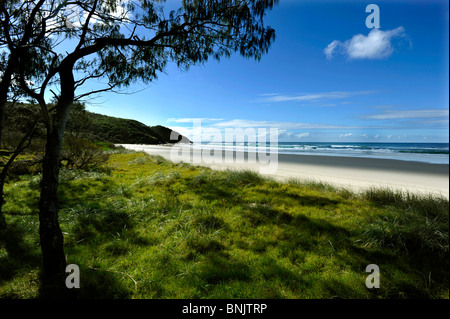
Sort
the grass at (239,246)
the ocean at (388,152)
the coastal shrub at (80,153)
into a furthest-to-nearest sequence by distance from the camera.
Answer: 1. the ocean at (388,152)
2. the coastal shrub at (80,153)
3. the grass at (239,246)

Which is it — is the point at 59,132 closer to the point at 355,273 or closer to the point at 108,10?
the point at 108,10

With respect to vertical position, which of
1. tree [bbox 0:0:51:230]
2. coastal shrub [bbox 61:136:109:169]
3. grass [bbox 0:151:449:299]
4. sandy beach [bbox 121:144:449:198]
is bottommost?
grass [bbox 0:151:449:299]

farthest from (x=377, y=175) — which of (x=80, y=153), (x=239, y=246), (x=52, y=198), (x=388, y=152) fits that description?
(x=388, y=152)

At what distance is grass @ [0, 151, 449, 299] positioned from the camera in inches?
92.0

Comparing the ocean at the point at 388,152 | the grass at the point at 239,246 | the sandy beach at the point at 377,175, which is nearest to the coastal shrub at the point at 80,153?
the grass at the point at 239,246

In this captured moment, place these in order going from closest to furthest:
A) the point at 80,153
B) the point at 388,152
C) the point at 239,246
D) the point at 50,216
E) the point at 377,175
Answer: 1. the point at 50,216
2. the point at 239,246
3. the point at 80,153
4. the point at 377,175
5. the point at 388,152

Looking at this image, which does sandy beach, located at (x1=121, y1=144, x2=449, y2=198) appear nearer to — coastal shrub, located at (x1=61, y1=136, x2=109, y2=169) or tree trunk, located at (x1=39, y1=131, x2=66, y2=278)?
coastal shrub, located at (x1=61, y1=136, x2=109, y2=169)

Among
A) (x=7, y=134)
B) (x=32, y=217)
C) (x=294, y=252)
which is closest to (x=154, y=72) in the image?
(x=32, y=217)

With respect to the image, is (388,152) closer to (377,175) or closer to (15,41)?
(377,175)

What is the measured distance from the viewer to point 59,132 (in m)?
2.47

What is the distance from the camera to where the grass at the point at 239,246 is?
2338 millimetres

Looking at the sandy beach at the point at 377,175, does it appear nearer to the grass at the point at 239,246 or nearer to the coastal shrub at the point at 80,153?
the grass at the point at 239,246

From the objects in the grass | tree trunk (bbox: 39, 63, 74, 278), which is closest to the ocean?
the grass

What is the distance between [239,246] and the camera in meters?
3.29
